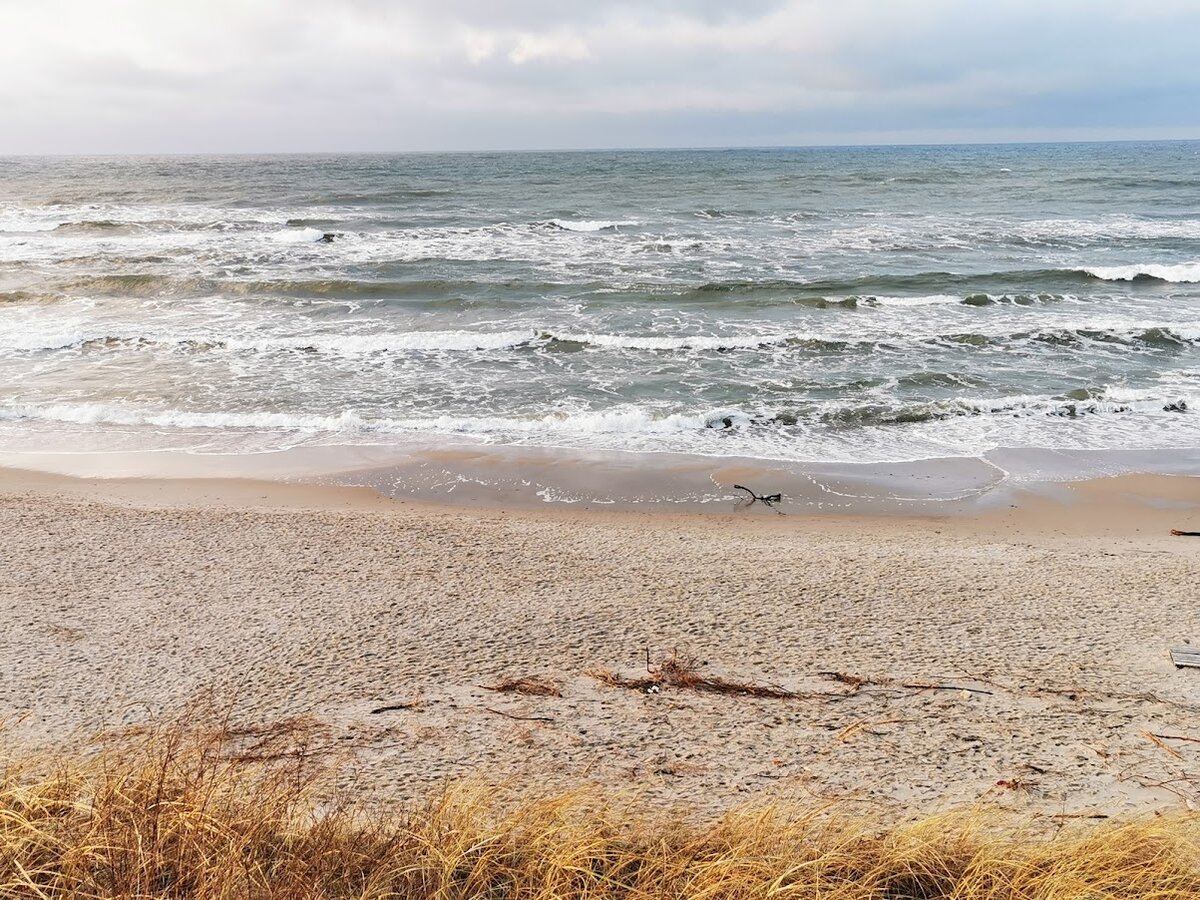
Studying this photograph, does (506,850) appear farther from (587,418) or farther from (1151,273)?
(1151,273)

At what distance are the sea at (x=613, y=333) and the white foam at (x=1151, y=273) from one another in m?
0.13

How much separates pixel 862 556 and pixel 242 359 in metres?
11.7

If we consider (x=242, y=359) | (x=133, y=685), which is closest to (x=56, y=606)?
(x=133, y=685)

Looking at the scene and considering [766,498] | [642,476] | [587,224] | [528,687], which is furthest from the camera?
[587,224]

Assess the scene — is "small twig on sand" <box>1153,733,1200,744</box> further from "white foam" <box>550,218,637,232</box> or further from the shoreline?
"white foam" <box>550,218,637,232</box>

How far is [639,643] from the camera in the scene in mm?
4754

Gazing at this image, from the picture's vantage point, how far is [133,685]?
4.24m

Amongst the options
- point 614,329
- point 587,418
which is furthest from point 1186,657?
point 614,329

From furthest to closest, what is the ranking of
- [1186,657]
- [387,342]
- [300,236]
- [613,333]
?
[300,236] < [613,333] < [387,342] < [1186,657]

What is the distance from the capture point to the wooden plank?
447 centimetres

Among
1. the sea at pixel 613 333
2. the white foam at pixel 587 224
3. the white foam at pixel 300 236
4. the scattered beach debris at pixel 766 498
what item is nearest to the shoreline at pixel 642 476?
the scattered beach debris at pixel 766 498

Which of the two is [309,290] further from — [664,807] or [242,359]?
[664,807]

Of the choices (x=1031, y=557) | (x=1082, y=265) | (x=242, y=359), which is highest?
(x=1082, y=265)

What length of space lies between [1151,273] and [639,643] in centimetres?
2338
